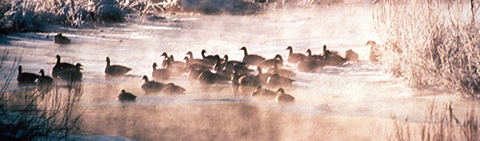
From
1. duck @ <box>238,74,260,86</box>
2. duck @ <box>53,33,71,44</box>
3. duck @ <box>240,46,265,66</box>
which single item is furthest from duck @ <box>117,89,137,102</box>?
duck @ <box>53,33,71,44</box>

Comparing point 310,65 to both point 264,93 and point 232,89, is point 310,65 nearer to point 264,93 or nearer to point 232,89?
point 232,89

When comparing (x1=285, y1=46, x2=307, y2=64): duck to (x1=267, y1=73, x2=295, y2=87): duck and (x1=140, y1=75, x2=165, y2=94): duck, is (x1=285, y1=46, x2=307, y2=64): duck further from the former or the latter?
(x1=140, y1=75, x2=165, y2=94): duck

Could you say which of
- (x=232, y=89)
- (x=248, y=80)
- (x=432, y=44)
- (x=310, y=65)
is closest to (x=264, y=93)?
(x=232, y=89)

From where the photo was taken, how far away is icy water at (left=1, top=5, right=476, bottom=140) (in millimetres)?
7877

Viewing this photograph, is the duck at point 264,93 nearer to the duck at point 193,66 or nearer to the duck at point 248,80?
the duck at point 248,80

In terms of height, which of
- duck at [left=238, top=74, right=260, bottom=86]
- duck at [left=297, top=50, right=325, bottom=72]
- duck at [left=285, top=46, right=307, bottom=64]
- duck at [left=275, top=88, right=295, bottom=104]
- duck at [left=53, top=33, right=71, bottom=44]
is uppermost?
duck at [left=53, top=33, right=71, bottom=44]

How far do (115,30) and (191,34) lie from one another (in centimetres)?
282

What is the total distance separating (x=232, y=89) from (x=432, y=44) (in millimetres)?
3886

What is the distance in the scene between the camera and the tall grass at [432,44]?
938 centimetres

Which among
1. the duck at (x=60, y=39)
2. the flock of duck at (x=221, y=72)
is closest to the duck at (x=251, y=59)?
the flock of duck at (x=221, y=72)

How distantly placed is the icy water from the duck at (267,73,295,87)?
0.20 metres

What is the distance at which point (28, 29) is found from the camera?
61.6 feet

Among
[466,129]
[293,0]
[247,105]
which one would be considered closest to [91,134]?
[247,105]

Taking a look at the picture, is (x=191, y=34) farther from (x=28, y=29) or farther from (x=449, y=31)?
(x=449, y=31)
